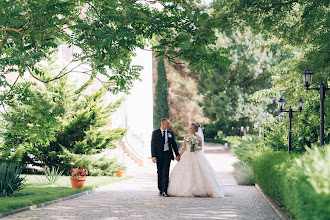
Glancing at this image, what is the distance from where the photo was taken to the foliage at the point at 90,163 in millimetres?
18500

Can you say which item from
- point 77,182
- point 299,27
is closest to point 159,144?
point 77,182

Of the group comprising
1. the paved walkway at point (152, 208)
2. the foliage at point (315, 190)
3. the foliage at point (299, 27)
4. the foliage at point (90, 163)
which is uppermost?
the foliage at point (299, 27)

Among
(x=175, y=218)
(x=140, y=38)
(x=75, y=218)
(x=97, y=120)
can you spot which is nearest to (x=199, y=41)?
(x=140, y=38)

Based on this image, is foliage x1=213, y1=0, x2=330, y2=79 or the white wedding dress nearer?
foliage x1=213, y1=0, x2=330, y2=79

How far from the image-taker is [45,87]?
62.7ft

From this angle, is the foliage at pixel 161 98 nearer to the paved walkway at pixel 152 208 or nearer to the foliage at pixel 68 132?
the foliage at pixel 68 132

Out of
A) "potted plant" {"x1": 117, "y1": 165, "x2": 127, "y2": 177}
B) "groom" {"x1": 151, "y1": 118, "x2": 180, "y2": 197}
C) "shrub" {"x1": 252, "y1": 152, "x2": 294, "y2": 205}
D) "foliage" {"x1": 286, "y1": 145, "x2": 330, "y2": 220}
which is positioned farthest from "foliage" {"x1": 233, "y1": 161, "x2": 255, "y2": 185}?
"foliage" {"x1": 286, "y1": 145, "x2": 330, "y2": 220}

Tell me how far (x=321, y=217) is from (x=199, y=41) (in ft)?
22.1

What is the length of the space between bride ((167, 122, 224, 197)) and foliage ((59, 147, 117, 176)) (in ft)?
21.5

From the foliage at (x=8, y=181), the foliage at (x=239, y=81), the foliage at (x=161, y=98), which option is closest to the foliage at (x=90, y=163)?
the foliage at (x=8, y=181)

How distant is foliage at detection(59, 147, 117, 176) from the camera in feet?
60.7

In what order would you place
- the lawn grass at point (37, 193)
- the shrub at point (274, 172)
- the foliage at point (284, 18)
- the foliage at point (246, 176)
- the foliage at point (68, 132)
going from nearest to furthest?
the shrub at point (274, 172), the lawn grass at point (37, 193), the foliage at point (284, 18), the foliage at point (246, 176), the foliage at point (68, 132)

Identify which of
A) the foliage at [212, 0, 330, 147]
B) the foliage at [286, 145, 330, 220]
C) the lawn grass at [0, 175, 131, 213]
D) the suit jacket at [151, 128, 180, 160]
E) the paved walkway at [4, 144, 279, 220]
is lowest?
the paved walkway at [4, 144, 279, 220]

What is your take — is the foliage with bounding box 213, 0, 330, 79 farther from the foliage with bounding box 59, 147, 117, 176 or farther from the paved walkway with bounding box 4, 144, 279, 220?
the foliage with bounding box 59, 147, 117, 176
